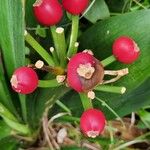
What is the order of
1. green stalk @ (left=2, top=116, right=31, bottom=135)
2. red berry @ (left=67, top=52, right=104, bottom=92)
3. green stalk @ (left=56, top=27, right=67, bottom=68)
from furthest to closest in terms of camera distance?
1. green stalk @ (left=2, top=116, right=31, bottom=135)
2. green stalk @ (left=56, top=27, right=67, bottom=68)
3. red berry @ (left=67, top=52, right=104, bottom=92)

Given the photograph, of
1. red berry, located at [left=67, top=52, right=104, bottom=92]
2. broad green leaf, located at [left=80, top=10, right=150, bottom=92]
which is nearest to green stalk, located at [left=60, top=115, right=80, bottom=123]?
broad green leaf, located at [left=80, top=10, right=150, bottom=92]

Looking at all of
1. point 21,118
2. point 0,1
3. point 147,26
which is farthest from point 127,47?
point 21,118

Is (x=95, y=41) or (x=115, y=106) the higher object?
(x=95, y=41)

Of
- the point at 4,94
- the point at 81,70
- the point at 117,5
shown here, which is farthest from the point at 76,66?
the point at 117,5

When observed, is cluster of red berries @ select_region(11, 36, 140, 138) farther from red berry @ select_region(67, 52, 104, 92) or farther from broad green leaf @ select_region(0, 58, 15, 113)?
broad green leaf @ select_region(0, 58, 15, 113)

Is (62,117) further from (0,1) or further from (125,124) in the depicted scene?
(0,1)

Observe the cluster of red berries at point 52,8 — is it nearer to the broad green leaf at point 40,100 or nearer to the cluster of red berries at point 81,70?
the cluster of red berries at point 81,70
